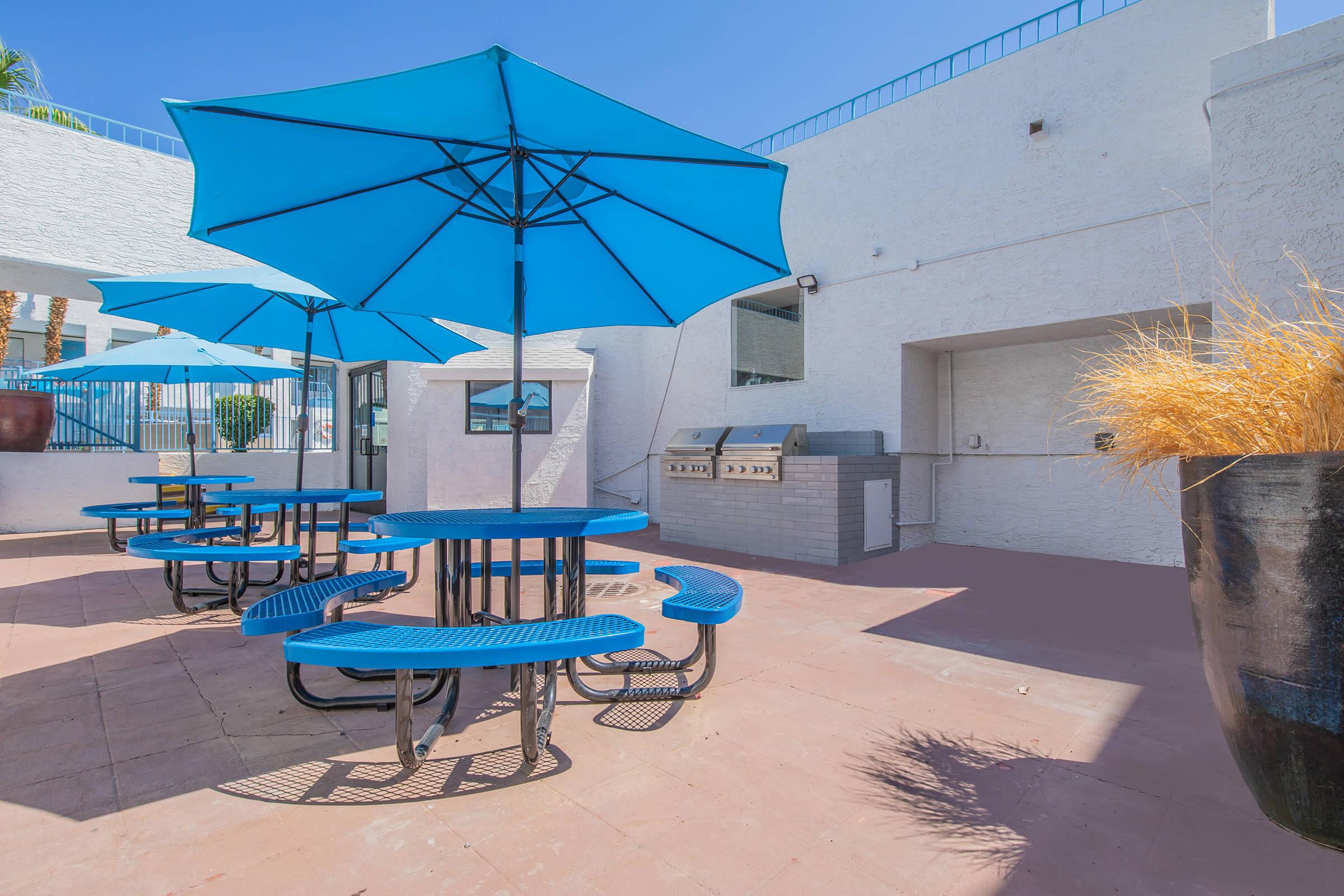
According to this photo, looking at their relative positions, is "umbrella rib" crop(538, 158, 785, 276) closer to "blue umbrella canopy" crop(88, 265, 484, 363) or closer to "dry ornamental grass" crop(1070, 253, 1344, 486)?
"dry ornamental grass" crop(1070, 253, 1344, 486)

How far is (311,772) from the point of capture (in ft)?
6.86

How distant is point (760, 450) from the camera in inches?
273

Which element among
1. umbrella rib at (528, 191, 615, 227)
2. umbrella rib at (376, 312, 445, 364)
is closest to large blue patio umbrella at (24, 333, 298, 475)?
umbrella rib at (376, 312, 445, 364)

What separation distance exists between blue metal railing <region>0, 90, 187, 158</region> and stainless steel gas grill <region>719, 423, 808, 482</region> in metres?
7.96

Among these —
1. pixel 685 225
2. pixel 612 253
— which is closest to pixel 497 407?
pixel 612 253

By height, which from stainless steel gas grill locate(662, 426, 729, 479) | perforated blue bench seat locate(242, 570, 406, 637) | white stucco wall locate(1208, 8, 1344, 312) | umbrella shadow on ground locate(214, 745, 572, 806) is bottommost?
umbrella shadow on ground locate(214, 745, 572, 806)

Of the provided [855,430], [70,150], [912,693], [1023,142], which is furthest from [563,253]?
[70,150]

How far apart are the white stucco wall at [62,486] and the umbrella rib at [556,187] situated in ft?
29.4

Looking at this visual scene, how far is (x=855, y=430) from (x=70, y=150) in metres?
9.58

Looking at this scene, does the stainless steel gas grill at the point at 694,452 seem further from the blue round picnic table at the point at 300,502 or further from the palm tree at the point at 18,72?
the palm tree at the point at 18,72

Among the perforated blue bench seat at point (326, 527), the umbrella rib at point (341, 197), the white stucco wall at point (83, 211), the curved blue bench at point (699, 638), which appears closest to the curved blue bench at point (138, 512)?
the perforated blue bench seat at point (326, 527)

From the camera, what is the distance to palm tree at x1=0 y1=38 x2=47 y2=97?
947 cm

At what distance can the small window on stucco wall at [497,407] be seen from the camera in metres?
9.28

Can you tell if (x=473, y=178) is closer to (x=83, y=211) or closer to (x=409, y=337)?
(x=409, y=337)
